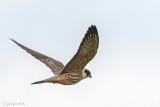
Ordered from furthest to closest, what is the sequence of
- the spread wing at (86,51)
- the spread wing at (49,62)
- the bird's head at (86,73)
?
1. the spread wing at (49,62)
2. the bird's head at (86,73)
3. the spread wing at (86,51)

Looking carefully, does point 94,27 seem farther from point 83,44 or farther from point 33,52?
point 33,52

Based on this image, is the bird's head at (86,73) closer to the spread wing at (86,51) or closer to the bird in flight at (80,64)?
the bird in flight at (80,64)

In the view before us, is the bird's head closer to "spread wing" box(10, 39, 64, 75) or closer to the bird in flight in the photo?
the bird in flight

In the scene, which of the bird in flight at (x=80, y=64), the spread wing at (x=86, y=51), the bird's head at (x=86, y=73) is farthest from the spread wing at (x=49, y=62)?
the spread wing at (x=86, y=51)

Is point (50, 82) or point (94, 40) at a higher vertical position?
point (94, 40)

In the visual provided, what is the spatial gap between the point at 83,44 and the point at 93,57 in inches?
23.4

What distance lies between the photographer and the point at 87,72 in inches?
738

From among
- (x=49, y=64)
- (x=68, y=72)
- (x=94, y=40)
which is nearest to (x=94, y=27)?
(x=94, y=40)

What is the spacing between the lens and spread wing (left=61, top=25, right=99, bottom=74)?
17000 mm

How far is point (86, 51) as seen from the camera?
1730cm

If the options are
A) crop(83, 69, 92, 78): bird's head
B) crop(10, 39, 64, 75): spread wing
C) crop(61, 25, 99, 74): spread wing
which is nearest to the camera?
crop(61, 25, 99, 74): spread wing

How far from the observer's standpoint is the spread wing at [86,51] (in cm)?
1700

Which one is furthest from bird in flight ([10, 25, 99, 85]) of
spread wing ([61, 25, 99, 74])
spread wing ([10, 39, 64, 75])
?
spread wing ([10, 39, 64, 75])

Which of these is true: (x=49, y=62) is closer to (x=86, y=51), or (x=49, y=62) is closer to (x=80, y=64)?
(x=80, y=64)
